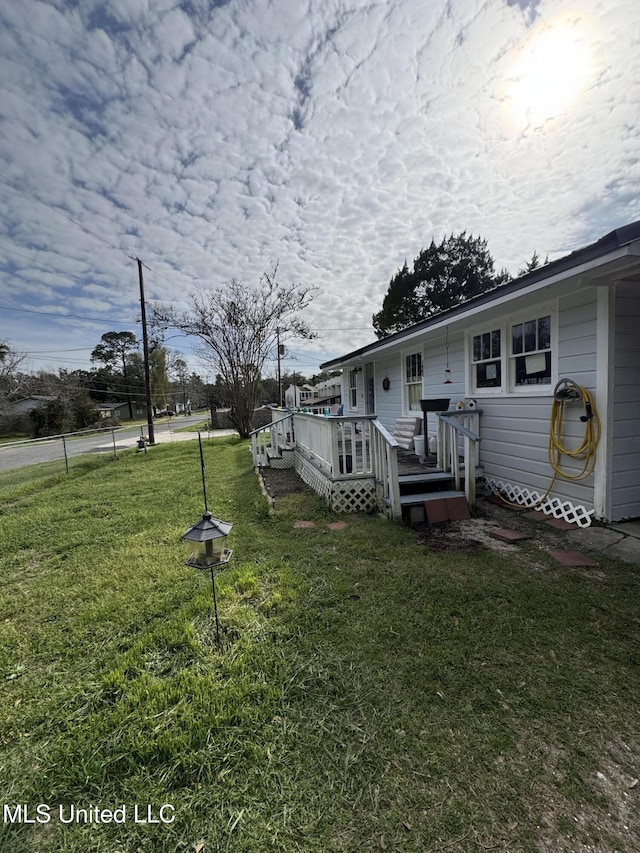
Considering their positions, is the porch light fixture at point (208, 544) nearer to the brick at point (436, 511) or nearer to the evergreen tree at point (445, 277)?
the brick at point (436, 511)

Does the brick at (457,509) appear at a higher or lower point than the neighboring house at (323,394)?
lower

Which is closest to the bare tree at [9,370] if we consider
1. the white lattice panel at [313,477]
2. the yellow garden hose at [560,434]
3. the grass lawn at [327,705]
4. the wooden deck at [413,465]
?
the white lattice panel at [313,477]

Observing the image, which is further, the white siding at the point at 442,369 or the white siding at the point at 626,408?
the white siding at the point at 442,369

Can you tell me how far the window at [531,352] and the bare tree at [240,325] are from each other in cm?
1216

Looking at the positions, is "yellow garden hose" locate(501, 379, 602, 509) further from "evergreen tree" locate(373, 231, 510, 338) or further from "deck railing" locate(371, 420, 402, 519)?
"evergreen tree" locate(373, 231, 510, 338)

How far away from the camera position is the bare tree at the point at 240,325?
15.3m

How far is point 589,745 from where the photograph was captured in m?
1.58

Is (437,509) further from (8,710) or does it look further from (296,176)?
(296,176)

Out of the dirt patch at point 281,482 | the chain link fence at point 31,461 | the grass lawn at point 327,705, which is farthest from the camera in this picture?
the chain link fence at point 31,461

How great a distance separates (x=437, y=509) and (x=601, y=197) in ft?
23.3

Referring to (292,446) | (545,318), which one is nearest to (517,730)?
(545,318)

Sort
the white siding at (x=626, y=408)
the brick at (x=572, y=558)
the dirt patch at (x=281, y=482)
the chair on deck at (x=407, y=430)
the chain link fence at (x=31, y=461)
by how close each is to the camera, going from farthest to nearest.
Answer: the chain link fence at (x=31, y=461) → the chair on deck at (x=407, y=430) → the dirt patch at (x=281, y=482) → the white siding at (x=626, y=408) → the brick at (x=572, y=558)

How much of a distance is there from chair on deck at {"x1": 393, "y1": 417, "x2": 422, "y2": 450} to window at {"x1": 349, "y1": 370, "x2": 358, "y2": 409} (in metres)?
3.76

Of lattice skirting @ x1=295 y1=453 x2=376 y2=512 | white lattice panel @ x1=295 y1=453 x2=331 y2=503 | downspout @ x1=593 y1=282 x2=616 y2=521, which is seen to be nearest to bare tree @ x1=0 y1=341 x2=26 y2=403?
white lattice panel @ x1=295 y1=453 x2=331 y2=503
